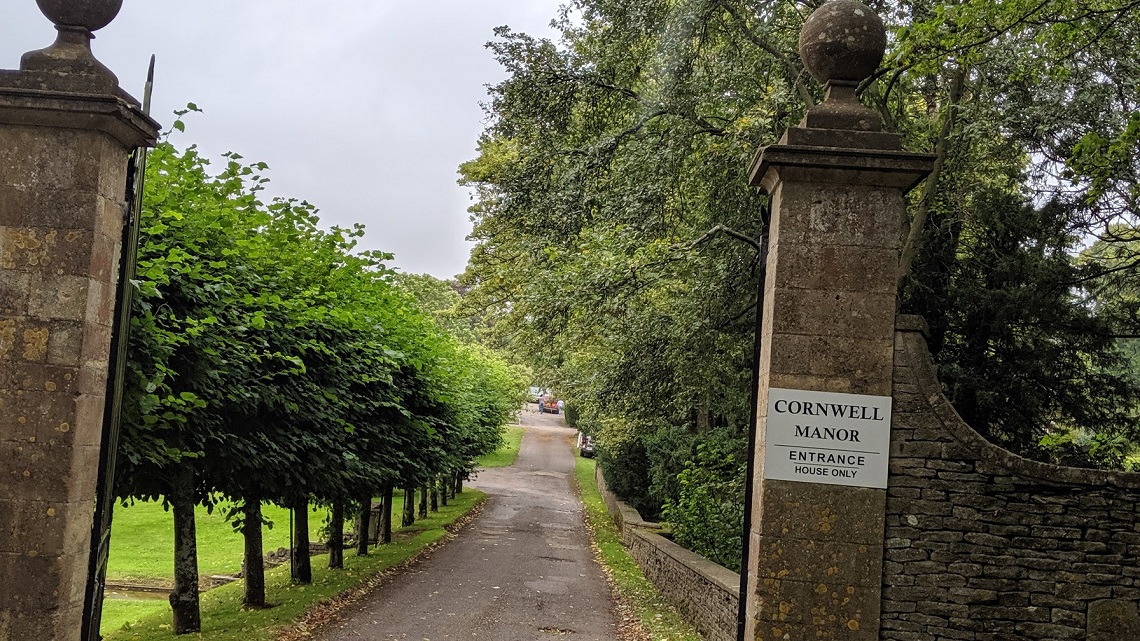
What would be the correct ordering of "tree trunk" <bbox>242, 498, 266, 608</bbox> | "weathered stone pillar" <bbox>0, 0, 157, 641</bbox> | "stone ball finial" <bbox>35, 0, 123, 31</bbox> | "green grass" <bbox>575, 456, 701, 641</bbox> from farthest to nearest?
"green grass" <bbox>575, 456, 701, 641</bbox>, "tree trunk" <bbox>242, 498, 266, 608</bbox>, "stone ball finial" <bbox>35, 0, 123, 31</bbox>, "weathered stone pillar" <bbox>0, 0, 157, 641</bbox>

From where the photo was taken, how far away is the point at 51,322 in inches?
209

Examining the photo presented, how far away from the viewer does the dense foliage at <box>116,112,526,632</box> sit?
7.76 meters

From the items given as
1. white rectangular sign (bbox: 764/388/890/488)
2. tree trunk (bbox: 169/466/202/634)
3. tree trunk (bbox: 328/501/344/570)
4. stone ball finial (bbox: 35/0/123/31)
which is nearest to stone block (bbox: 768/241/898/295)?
white rectangular sign (bbox: 764/388/890/488)

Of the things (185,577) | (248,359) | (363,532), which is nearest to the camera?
(248,359)

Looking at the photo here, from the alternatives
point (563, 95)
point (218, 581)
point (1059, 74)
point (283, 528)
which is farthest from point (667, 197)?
point (283, 528)

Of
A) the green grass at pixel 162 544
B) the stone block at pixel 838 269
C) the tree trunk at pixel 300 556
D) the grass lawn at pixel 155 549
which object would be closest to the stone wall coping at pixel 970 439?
the stone block at pixel 838 269

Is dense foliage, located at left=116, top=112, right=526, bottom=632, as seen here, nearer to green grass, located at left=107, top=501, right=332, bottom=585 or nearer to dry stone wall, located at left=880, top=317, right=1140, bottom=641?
dry stone wall, located at left=880, top=317, right=1140, bottom=641

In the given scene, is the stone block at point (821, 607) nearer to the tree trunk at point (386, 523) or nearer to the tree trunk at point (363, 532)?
the tree trunk at point (363, 532)

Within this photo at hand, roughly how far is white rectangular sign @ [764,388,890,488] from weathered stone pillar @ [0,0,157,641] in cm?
398

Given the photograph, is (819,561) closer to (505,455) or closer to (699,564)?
(699,564)

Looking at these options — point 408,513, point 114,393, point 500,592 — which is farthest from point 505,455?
point 114,393

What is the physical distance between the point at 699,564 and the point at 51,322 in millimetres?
9356

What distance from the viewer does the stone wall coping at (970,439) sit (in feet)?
18.7

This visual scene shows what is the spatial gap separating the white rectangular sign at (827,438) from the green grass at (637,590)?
22.1 ft
